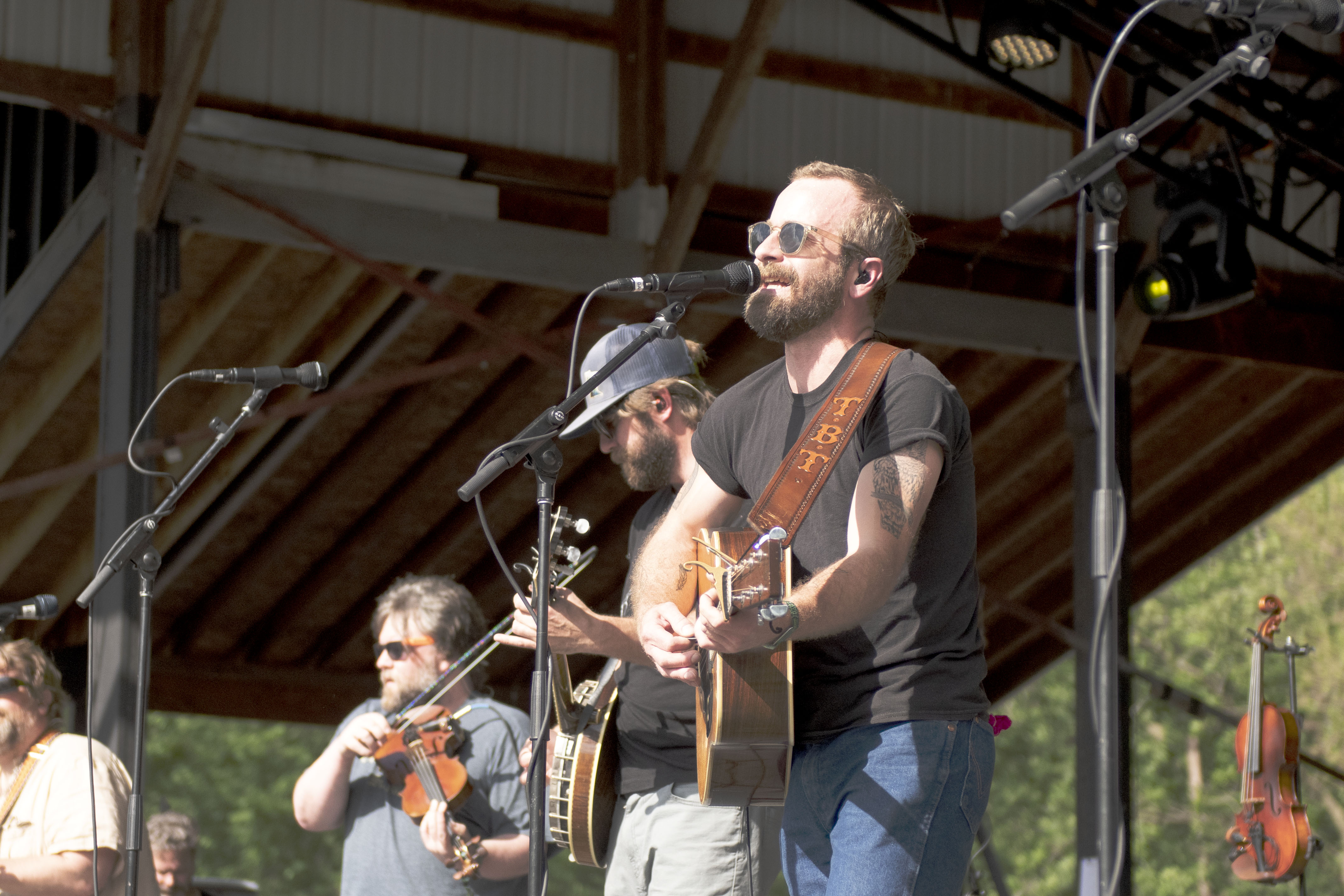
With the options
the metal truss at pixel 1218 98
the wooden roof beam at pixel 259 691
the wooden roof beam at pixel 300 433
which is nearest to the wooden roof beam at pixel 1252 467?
the metal truss at pixel 1218 98

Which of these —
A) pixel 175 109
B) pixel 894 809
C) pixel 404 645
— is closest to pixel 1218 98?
pixel 175 109

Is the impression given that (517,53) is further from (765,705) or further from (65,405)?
(765,705)

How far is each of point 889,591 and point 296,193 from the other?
552 centimetres

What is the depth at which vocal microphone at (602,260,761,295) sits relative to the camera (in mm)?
3039

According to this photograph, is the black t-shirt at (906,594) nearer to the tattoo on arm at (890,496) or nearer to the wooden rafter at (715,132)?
the tattoo on arm at (890,496)

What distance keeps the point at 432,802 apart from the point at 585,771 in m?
0.75

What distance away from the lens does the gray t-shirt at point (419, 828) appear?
4645 millimetres

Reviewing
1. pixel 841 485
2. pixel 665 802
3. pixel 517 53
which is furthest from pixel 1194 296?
pixel 841 485

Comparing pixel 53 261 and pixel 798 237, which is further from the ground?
pixel 53 261

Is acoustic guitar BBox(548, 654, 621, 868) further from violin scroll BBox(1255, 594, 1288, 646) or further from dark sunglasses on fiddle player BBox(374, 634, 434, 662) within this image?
violin scroll BBox(1255, 594, 1288, 646)

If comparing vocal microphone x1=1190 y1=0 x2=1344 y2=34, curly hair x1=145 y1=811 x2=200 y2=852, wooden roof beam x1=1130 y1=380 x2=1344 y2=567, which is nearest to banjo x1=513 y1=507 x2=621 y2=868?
vocal microphone x1=1190 y1=0 x2=1344 y2=34

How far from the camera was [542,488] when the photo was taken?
309cm

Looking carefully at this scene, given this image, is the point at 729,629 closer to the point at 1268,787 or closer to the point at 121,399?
the point at 121,399

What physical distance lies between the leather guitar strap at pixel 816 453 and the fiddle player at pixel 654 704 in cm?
57
